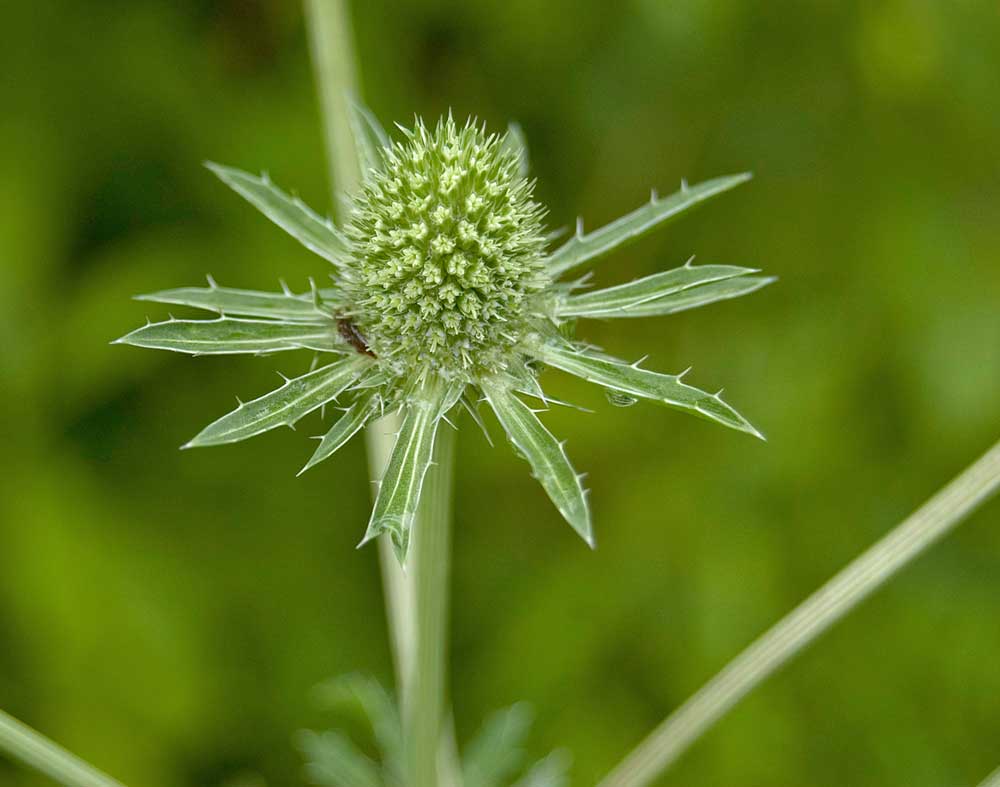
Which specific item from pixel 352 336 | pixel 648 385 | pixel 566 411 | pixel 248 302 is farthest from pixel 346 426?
pixel 566 411

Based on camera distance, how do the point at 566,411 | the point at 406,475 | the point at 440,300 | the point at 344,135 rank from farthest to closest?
the point at 566,411 < the point at 344,135 < the point at 440,300 < the point at 406,475

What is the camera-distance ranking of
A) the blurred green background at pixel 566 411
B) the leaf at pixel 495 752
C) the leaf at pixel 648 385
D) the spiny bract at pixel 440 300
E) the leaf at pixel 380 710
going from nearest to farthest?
the leaf at pixel 648 385, the spiny bract at pixel 440 300, the leaf at pixel 380 710, the leaf at pixel 495 752, the blurred green background at pixel 566 411

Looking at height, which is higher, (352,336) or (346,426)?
(352,336)

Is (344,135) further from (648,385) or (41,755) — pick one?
(41,755)

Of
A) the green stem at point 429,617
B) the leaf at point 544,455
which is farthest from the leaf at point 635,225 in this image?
the green stem at point 429,617

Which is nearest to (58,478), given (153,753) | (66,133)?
(153,753)

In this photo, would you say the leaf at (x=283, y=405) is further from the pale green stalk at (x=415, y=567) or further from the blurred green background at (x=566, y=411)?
the blurred green background at (x=566, y=411)

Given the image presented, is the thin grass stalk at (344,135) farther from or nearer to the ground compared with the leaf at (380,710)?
farther from the ground
